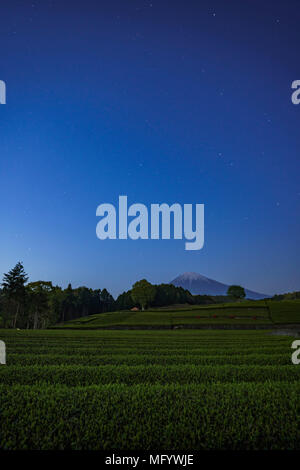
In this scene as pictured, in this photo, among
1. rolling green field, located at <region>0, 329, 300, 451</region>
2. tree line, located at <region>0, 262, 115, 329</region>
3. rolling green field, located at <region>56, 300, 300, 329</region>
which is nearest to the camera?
rolling green field, located at <region>0, 329, 300, 451</region>

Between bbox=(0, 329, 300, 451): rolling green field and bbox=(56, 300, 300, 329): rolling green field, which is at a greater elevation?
bbox=(0, 329, 300, 451): rolling green field

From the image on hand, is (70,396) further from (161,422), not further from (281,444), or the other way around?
(281,444)

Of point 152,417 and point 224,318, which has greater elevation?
point 152,417

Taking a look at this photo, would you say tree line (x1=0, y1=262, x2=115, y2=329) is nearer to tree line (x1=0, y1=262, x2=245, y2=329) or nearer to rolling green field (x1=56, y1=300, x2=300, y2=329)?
tree line (x1=0, y1=262, x2=245, y2=329)

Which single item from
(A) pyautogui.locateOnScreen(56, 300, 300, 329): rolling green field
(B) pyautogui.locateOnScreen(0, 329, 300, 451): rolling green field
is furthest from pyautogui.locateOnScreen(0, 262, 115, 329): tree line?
(B) pyautogui.locateOnScreen(0, 329, 300, 451): rolling green field

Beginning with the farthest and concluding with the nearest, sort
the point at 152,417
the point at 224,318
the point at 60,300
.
→ the point at 60,300
the point at 224,318
the point at 152,417

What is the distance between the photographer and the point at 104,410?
357 centimetres

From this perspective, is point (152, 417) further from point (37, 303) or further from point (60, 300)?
point (60, 300)

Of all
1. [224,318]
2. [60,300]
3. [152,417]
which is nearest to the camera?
[152,417]

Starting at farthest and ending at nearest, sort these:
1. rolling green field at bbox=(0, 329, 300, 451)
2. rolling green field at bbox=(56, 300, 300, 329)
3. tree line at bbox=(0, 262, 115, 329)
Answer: tree line at bbox=(0, 262, 115, 329) → rolling green field at bbox=(56, 300, 300, 329) → rolling green field at bbox=(0, 329, 300, 451)

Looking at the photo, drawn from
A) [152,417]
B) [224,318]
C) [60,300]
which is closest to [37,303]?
[60,300]

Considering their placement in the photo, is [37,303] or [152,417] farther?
[37,303]

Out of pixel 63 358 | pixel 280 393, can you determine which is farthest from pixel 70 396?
pixel 63 358

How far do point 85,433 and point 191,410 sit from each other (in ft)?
5.18
